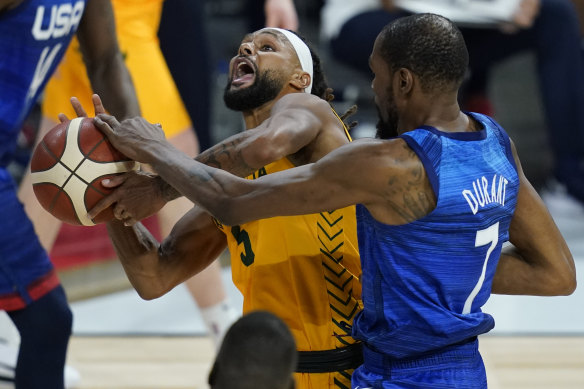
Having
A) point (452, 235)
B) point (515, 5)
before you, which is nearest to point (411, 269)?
point (452, 235)

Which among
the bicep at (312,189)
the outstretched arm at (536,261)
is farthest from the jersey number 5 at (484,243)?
the bicep at (312,189)

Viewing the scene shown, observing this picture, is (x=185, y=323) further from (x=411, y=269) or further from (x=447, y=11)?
(x=411, y=269)

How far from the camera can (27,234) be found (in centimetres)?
316

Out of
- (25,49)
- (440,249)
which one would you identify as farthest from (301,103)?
(25,49)

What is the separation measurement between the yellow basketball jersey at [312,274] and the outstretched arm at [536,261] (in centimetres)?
44

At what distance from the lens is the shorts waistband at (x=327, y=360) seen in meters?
2.95

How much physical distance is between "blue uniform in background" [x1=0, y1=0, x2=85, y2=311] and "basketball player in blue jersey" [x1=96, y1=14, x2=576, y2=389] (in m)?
0.60

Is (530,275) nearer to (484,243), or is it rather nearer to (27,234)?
(484,243)

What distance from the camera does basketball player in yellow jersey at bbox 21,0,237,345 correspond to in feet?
14.8

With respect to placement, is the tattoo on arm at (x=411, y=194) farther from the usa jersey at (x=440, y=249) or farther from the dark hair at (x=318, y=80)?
the dark hair at (x=318, y=80)

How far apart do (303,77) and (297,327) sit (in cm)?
77

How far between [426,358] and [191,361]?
2.39 metres

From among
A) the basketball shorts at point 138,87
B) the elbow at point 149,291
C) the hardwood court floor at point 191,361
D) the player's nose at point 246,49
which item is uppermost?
the player's nose at point 246,49

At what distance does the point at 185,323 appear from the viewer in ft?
18.0
